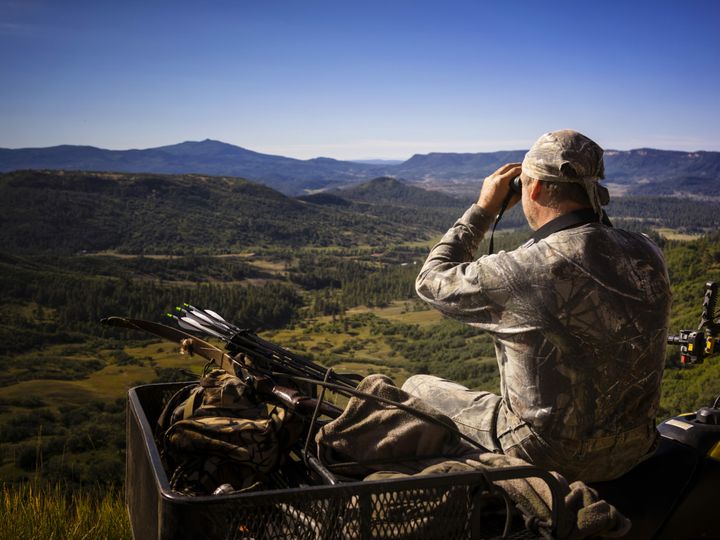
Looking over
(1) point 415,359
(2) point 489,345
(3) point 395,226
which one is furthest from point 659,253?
(3) point 395,226

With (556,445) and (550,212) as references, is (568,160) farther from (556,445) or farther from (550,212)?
(556,445)

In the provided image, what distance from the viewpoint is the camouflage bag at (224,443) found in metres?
2.29

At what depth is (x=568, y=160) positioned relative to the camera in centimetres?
258

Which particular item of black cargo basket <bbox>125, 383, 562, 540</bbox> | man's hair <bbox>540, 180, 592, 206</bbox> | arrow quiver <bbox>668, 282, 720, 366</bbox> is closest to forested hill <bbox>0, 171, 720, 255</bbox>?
arrow quiver <bbox>668, 282, 720, 366</bbox>

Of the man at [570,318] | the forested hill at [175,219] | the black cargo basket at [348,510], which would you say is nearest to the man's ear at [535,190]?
the man at [570,318]

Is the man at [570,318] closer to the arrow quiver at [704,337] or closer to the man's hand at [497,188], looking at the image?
the man's hand at [497,188]

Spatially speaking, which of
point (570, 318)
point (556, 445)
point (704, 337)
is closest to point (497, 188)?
point (570, 318)

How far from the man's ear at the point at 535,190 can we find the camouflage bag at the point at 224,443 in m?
1.34

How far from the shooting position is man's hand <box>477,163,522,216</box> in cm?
296

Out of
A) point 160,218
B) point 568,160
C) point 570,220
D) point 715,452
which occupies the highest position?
point 568,160

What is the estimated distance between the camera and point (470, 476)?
75.7 inches

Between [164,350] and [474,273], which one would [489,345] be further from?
[474,273]

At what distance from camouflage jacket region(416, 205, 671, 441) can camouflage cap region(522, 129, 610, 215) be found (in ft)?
0.65

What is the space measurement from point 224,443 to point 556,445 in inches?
50.3
